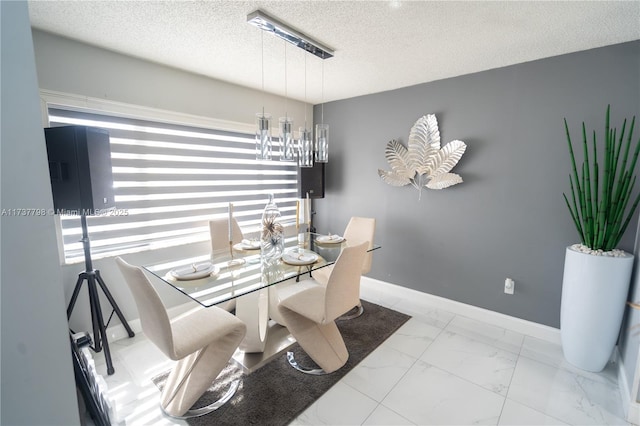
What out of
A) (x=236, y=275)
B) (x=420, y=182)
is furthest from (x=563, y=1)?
(x=236, y=275)

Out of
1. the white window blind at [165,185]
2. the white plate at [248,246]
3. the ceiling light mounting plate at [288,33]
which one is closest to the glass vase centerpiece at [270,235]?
the white plate at [248,246]

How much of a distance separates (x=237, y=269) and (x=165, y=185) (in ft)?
4.35

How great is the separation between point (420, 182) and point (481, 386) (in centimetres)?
197

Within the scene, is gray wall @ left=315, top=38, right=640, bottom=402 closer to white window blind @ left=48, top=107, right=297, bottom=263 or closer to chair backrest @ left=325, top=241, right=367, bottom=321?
chair backrest @ left=325, top=241, right=367, bottom=321

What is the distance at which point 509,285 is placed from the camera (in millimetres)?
2656

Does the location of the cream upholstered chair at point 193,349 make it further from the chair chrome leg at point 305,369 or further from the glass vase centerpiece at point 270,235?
the glass vase centerpiece at point 270,235

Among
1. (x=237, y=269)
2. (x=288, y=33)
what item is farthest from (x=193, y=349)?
(x=288, y=33)

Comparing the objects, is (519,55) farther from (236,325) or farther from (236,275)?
(236,325)

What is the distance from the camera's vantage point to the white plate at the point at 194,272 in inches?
70.9

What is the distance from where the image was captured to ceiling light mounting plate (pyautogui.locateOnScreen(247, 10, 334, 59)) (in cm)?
177

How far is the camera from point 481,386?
1.96m

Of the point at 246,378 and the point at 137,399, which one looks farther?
the point at 246,378

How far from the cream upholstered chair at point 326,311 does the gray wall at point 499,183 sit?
1489 mm

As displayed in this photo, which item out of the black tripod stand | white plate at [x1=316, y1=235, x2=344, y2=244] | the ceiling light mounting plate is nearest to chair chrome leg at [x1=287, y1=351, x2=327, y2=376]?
white plate at [x1=316, y1=235, x2=344, y2=244]
